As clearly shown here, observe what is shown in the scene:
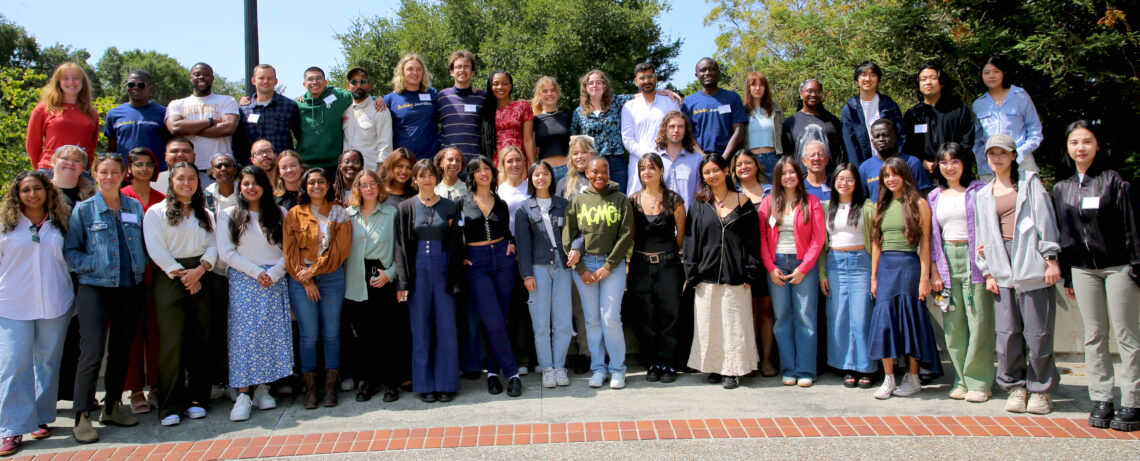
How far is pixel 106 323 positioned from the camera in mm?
5141

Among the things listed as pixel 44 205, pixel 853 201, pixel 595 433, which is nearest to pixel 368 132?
pixel 44 205

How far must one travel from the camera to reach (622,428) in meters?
5.00

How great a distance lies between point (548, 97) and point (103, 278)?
4333mm

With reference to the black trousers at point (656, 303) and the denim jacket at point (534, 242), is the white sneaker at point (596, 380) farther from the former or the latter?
the denim jacket at point (534, 242)

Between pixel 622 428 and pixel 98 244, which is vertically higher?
pixel 98 244

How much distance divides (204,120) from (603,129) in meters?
3.89

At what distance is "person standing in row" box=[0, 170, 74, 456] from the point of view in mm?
4805

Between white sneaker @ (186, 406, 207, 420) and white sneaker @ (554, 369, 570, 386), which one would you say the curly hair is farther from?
white sneaker @ (554, 369, 570, 386)

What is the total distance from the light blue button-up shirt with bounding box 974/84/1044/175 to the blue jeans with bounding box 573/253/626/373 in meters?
3.69

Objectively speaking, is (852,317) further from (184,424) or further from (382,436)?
(184,424)

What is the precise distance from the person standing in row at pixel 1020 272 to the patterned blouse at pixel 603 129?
3.39 metres

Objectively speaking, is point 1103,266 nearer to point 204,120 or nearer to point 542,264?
point 542,264

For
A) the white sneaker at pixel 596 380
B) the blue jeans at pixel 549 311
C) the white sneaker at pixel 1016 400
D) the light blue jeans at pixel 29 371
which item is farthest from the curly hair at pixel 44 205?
the white sneaker at pixel 1016 400

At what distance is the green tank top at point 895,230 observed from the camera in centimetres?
572
